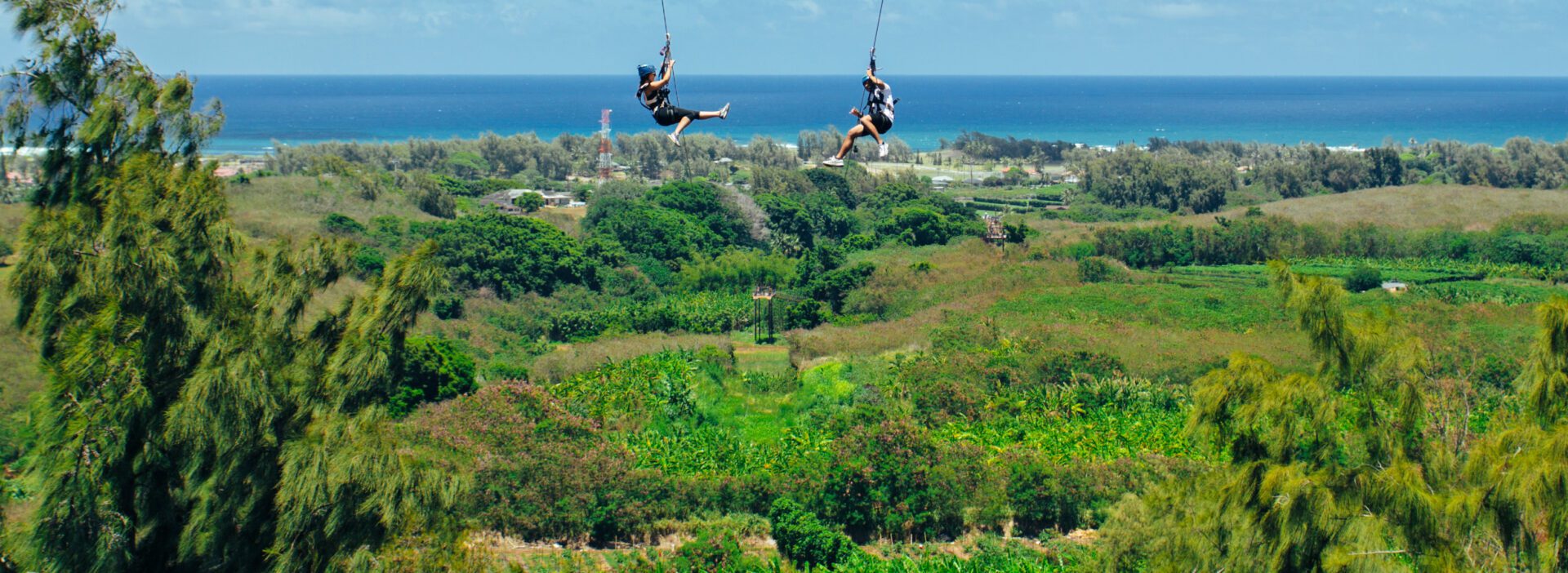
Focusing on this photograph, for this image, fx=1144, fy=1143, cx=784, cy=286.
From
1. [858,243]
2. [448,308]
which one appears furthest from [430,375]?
[858,243]

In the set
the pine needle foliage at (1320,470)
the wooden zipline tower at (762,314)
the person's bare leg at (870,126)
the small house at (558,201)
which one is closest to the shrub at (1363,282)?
the wooden zipline tower at (762,314)

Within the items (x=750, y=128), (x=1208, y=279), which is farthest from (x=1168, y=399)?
(x=750, y=128)

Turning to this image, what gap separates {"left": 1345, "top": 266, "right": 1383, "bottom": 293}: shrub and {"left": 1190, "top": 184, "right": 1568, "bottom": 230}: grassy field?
1104 cm

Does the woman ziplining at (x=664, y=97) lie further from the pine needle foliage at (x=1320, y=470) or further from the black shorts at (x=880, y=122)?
the pine needle foliage at (x=1320, y=470)

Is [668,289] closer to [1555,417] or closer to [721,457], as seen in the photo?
[721,457]

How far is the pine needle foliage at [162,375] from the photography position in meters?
10.7

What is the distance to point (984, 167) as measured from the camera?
94.6 m

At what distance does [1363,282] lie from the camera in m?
38.8

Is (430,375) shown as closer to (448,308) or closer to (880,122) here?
(448,308)

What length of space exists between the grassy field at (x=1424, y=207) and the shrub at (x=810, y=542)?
39.2 m

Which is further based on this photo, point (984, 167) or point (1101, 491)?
point (984, 167)

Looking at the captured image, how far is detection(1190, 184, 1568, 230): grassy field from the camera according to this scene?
5194 cm

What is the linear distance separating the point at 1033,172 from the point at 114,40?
8070 cm

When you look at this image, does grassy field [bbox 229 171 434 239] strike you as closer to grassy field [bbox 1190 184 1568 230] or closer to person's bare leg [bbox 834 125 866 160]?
person's bare leg [bbox 834 125 866 160]
